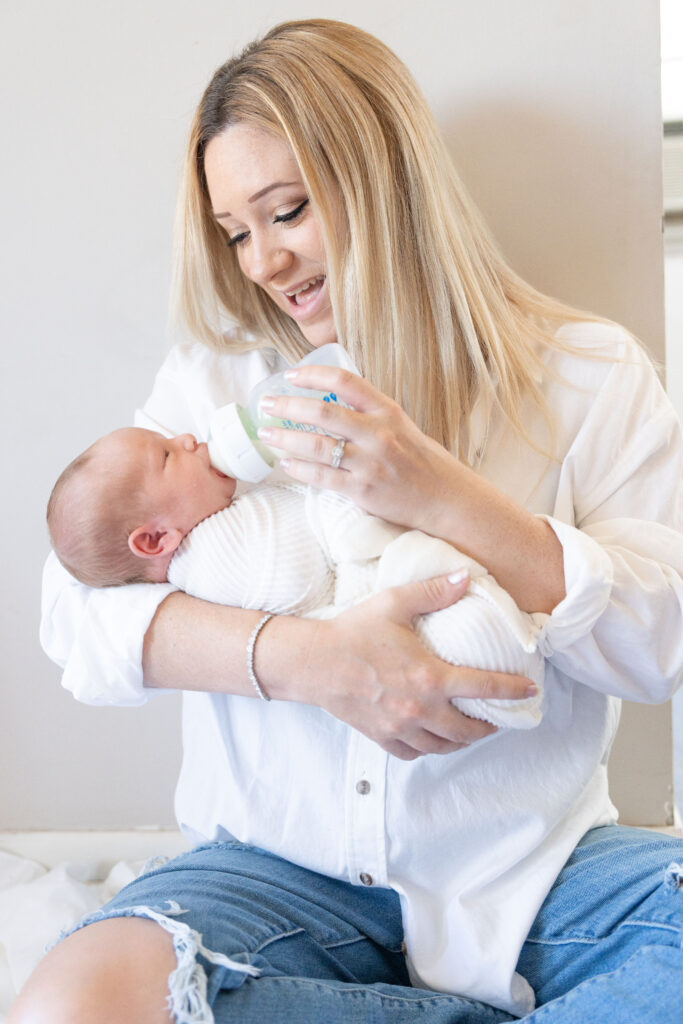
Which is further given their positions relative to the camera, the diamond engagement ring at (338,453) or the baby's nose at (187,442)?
the baby's nose at (187,442)

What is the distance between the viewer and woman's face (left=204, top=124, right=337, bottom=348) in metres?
1.13

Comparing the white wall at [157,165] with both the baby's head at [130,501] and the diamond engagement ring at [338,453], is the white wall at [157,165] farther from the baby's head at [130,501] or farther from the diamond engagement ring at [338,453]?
the diamond engagement ring at [338,453]

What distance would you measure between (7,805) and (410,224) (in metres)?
1.23

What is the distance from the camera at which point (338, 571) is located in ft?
3.36

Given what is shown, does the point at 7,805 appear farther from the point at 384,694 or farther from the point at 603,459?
the point at 603,459

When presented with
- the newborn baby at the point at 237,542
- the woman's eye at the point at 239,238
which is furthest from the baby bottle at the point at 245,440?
the woman's eye at the point at 239,238

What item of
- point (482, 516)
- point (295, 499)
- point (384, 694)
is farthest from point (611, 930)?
point (295, 499)

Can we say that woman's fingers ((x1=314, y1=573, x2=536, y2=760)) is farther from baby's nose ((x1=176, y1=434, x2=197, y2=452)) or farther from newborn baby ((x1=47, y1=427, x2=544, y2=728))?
baby's nose ((x1=176, y1=434, x2=197, y2=452))

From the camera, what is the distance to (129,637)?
42.3 inches

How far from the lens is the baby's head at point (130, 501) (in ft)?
3.34

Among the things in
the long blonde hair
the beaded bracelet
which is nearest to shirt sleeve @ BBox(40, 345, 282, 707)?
the beaded bracelet

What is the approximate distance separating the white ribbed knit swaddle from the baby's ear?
0.7 inches

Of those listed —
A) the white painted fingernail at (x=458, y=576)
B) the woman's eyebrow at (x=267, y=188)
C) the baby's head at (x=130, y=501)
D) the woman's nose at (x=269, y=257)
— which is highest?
the woman's eyebrow at (x=267, y=188)

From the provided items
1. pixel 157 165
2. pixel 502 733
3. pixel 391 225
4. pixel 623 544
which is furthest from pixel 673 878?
pixel 157 165
